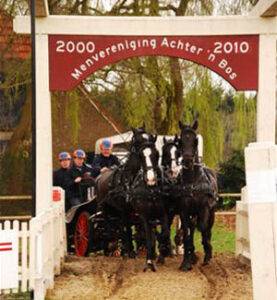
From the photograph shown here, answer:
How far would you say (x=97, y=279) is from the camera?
9.88 meters

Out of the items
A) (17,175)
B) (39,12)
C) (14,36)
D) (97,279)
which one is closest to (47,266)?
(97,279)

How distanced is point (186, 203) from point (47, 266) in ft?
7.71

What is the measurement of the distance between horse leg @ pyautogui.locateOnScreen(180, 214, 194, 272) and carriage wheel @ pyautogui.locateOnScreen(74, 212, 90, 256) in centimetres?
251

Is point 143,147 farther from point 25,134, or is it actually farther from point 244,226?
point 25,134

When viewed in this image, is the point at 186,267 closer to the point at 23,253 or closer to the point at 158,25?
the point at 23,253

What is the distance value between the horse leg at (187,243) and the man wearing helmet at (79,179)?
319 centimetres

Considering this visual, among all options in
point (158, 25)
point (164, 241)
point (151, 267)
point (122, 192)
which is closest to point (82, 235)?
point (122, 192)

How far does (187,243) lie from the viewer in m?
10.5

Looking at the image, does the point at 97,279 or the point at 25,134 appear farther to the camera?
the point at 25,134

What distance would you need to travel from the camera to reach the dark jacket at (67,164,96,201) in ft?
44.9

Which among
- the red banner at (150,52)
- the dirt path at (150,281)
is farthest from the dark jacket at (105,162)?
the red banner at (150,52)

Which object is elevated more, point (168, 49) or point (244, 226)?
point (168, 49)

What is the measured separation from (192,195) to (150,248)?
0.90 m

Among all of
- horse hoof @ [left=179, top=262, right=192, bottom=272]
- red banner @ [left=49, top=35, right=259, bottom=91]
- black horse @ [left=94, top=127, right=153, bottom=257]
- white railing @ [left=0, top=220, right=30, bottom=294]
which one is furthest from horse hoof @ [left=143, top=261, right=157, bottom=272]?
red banner @ [left=49, top=35, right=259, bottom=91]
